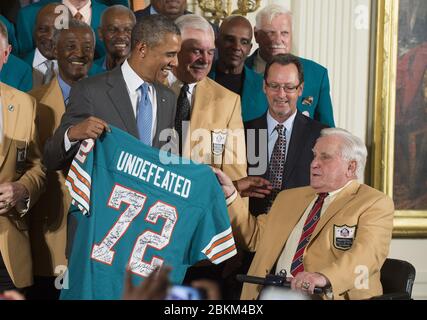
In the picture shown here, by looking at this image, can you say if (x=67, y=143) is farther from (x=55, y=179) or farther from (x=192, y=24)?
(x=192, y=24)

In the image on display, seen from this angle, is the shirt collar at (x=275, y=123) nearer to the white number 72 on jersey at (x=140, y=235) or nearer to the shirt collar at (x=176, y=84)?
the shirt collar at (x=176, y=84)

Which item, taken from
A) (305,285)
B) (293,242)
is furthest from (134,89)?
(305,285)

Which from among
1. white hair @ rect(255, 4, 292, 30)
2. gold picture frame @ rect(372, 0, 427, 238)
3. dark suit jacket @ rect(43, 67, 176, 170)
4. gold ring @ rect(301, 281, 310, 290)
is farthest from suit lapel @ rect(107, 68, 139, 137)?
gold picture frame @ rect(372, 0, 427, 238)

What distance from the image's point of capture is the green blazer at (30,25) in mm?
5109

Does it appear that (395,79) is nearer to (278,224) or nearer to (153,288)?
(278,224)

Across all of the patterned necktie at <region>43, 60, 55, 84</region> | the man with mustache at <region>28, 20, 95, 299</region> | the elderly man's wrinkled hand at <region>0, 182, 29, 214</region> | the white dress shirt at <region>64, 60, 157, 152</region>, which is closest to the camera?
the elderly man's wrinkled hand at <region>0, 182, 29, 214</region>

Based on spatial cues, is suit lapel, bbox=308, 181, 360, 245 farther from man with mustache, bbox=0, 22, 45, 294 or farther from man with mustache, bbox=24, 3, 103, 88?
man with mustache, bbox=24, 3, 103, 88

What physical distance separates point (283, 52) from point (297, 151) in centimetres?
68

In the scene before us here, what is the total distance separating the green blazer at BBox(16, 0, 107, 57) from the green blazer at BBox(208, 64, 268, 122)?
0.63 meters

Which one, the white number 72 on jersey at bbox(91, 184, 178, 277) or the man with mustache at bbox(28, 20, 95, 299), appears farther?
the man with mustache at bbox(28, 20, 95, 299)

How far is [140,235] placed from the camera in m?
4.32

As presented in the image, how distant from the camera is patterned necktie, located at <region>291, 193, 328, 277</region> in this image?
4.27 meters

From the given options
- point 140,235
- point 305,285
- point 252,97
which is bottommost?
point 305,285

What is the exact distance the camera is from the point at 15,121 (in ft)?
14.5
